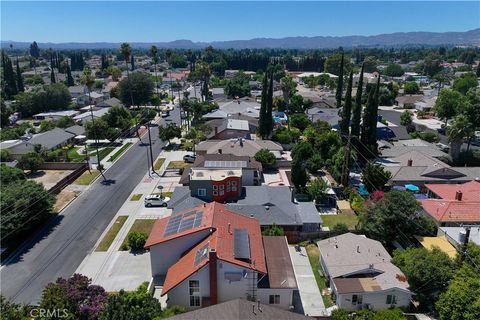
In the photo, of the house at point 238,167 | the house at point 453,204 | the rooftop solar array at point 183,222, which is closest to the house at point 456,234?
the house at point 453,204

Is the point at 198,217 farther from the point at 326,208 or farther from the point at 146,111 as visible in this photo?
the point at 146,111

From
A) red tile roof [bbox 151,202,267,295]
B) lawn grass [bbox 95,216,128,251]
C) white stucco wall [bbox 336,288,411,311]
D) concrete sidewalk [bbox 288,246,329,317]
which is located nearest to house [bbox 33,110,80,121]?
lawn grass [bbox 95,216,128,251]

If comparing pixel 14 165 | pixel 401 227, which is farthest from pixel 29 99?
pixel 401 227

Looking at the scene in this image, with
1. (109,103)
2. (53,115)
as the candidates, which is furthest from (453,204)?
(109,103)

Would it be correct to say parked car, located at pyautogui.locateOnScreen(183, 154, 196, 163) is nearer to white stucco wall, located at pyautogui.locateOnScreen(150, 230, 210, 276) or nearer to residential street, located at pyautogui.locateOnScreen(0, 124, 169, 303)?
residential street, located at pyautogui.locateOnScreen(0, 124, 169, 303)

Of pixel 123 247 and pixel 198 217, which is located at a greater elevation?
pixel 198 217
